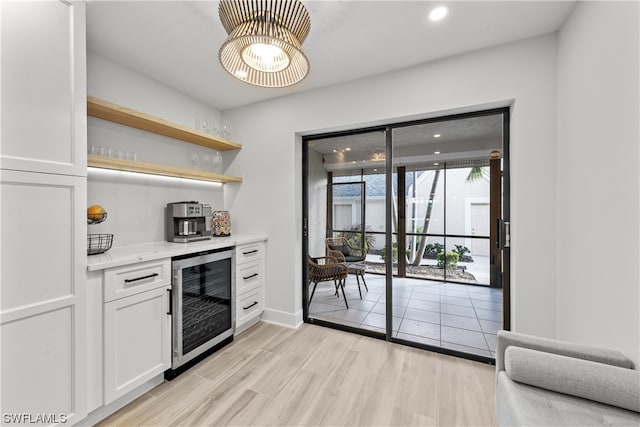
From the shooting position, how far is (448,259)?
9.39 ft

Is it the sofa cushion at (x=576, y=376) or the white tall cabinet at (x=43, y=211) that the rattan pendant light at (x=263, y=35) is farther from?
the sofa cushion at (x=576, y=376)

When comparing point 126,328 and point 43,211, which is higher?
point 43,211

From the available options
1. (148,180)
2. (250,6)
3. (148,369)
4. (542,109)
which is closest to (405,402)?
(148,369)

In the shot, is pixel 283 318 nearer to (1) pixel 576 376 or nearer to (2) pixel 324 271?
(2) pixel 324 271

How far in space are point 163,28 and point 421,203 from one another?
8.88ft

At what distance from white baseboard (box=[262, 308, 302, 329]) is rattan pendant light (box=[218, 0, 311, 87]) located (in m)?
2.38

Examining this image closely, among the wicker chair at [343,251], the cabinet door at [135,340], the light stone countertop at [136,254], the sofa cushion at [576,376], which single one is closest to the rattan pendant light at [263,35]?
the light stone countertop at [136,254]

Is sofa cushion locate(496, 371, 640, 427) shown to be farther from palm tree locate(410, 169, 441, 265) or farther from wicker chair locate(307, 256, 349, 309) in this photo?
wicker chair locate(307, 256, 349, 309)

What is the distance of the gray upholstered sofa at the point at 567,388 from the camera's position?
97 centimetres

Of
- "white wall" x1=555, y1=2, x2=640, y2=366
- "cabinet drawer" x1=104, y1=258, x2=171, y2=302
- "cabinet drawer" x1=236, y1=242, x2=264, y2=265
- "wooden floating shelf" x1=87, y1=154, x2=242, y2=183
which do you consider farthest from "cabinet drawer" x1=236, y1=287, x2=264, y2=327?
"white wall" x1=555, y1=2, x2=640, y2=366

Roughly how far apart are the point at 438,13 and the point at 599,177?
4.54 feet

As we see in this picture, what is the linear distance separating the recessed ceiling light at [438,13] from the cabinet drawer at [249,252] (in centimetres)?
247

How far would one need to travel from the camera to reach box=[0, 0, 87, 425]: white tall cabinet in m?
1.23

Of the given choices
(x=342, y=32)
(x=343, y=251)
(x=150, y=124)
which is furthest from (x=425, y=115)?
(x=150, y=124)
